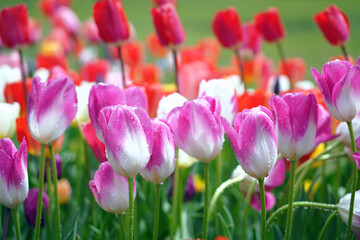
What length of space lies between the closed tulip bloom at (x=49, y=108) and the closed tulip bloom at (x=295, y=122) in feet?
1.05

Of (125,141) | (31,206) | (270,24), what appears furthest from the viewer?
(270,24)

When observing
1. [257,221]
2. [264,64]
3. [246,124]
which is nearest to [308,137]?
[246,124]

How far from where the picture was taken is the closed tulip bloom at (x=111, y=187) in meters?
0.76

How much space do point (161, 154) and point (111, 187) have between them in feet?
0.30

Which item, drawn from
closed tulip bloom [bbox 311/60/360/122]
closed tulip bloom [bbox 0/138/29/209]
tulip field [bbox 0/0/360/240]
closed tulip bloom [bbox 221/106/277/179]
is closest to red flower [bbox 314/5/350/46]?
tulip field [bbox 0/0/360/240]

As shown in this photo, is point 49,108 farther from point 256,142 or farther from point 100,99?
point 256,142

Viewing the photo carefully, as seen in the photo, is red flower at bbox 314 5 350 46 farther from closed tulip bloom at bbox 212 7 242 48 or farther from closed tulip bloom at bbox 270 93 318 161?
closed tulip bloom at bbox 270 93 318 161

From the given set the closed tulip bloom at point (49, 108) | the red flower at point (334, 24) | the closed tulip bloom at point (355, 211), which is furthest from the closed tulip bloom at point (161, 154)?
the red flower at point (334, 24)

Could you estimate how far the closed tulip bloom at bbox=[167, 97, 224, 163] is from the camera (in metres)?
0.76

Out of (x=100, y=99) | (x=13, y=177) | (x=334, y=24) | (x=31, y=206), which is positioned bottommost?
(x=31, y=206)

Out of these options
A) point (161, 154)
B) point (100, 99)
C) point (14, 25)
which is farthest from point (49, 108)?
point (14, 25)

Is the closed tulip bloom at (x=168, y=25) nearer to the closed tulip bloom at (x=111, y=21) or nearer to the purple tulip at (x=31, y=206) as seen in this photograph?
the closed tulip bloom at (x=111, y=21)

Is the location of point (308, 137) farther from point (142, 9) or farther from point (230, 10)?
point (142, 9)

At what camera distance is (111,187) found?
0.76 m
